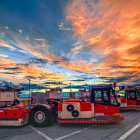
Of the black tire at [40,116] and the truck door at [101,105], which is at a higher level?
the truck door at [101,105]

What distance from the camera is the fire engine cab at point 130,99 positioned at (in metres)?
16.8

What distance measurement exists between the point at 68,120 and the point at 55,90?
1109 centimetres

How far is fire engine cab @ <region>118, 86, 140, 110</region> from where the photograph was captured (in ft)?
55.2

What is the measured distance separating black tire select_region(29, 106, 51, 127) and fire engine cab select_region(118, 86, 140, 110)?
378 inches

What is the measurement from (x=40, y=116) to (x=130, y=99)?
12.0 metres

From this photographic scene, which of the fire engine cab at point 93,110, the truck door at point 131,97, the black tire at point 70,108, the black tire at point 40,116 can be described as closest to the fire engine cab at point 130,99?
the truck door at point 131,97

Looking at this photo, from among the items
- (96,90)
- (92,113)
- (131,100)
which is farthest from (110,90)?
(131,100)

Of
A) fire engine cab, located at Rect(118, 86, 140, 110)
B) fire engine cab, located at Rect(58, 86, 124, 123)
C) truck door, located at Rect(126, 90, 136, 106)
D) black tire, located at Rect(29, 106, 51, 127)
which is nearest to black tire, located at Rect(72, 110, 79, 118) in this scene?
fire engine cab, located at Rect(58, 86, 124, 123)

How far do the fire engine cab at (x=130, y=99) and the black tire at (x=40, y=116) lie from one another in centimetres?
959

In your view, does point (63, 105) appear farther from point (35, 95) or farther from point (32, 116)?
point (35, 95)

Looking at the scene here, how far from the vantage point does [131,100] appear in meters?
17.6

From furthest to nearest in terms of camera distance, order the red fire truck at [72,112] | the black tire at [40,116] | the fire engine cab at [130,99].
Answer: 1. the fire engine cab at [130,99]
2. the black tire at [40,116]
3. the red fire truck at [72,112]

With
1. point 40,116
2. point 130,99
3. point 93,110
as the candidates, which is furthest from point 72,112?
point 130,99

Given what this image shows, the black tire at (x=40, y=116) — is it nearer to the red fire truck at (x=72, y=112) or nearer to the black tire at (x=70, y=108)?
the red fire truck at (x=72, y=112)
